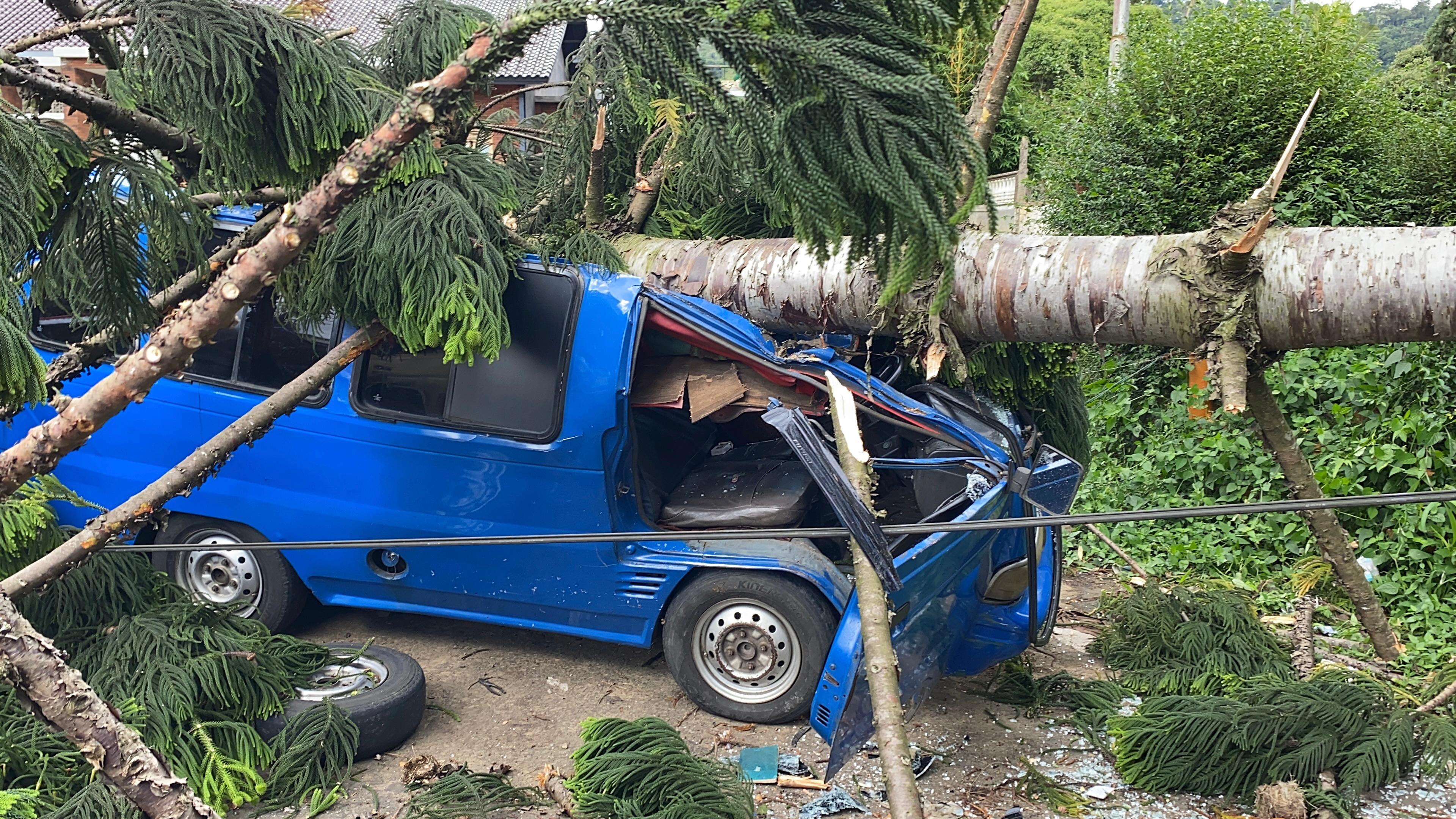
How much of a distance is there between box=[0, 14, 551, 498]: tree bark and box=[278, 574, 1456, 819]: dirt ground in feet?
5.92

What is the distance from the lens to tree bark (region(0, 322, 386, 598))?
138 inches

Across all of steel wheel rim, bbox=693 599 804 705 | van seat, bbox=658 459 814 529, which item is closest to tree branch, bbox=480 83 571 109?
van seat, bbox=658 459 814 529

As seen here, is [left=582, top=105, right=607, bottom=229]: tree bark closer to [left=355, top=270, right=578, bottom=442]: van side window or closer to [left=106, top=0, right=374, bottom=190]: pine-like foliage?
[left=355, top=270, right=578, bottom=442]: van side window

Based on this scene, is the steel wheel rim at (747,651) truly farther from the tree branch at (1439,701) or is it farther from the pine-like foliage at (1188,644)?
the tree branch at (1439,701)

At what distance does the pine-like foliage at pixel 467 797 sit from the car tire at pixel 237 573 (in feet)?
4.99

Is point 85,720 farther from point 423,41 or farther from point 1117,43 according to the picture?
point 1117,43

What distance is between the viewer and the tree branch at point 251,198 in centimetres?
379

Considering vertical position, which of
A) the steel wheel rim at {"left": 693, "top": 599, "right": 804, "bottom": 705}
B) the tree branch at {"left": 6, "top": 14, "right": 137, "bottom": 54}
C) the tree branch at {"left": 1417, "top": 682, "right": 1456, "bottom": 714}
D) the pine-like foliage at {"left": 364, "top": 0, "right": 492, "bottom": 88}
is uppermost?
the pine-like foliage at {"left": 364, "top": 0, "right": 492, "bottom": 88}

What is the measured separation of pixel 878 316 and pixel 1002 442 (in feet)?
2.62

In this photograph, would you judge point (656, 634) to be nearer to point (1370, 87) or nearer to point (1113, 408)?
point (1113, 408)

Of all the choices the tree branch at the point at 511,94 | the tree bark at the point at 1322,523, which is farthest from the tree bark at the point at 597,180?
the tree bark at the point at 1322,523

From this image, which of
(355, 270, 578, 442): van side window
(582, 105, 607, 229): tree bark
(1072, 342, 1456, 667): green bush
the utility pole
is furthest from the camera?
the utility pole

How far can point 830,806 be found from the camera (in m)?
3.77

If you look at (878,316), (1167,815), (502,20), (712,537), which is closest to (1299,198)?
(878,316)
